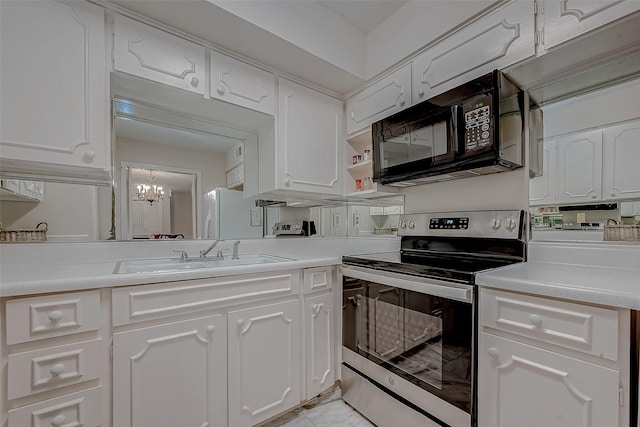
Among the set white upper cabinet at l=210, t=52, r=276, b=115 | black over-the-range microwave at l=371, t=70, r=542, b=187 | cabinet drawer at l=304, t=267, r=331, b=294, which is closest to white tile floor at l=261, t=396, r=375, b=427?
cabinet drawer at l=304, t=267, r=331, b=294

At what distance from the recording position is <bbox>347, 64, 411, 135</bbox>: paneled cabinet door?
1735 millimetres

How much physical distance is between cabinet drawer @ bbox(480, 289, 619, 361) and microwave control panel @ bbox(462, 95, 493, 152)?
0.69 m

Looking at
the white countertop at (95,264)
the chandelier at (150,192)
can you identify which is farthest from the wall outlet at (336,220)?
the chandelier at (150,192)

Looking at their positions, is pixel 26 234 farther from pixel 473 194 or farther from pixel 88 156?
pixel 473 194

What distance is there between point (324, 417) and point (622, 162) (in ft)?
6.44

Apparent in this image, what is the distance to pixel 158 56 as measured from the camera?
1.39 meters

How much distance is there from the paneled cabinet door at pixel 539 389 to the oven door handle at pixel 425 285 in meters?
0.17

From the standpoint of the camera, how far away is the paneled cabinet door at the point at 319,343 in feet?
5.21

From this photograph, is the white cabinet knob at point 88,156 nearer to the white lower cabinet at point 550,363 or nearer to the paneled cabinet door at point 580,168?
the white lower cabinet at point 550,363

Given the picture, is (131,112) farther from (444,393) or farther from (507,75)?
(444,393)

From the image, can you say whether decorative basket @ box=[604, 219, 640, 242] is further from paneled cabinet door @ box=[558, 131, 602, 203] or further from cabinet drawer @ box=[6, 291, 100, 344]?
cabinet drawer @ box=[6, 291, 100, 344]

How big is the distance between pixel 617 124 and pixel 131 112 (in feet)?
8.12

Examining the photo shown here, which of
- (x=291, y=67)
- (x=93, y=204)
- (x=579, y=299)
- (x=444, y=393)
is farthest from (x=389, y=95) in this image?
(x=93, y=204)

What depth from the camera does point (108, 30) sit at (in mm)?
1278
